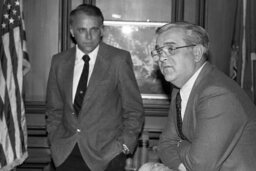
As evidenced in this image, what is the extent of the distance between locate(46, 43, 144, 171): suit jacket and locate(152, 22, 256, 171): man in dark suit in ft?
3.75

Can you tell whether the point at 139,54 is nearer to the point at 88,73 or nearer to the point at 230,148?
the point at 88,73

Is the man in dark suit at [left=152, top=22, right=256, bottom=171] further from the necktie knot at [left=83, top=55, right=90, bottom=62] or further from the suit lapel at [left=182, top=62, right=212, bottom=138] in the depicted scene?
the necktie knot at [left=83, top=55, right=90, bottom=62]

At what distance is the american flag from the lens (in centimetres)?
423

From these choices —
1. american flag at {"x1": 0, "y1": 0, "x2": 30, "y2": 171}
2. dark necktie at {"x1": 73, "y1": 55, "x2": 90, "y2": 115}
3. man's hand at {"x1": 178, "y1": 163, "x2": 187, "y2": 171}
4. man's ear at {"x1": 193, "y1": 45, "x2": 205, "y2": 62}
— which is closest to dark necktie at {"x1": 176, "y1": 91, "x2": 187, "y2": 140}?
man's hand at {"x1": 178, "y1": 163, "x2": 187, "y2": 171}

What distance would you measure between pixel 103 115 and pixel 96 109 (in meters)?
0.08

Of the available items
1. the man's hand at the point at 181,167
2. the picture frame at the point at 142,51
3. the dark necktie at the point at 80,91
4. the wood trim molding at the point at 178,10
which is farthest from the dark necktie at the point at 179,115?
the wood trim molding at the point at 178,10

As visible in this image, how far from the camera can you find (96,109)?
12.4ft

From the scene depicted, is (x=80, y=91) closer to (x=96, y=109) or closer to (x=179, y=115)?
(x=96, y=109)

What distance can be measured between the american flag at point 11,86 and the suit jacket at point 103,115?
0.53 m

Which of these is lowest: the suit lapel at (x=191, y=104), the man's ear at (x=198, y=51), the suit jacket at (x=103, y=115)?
the suit jacket at (x=103, y=115)

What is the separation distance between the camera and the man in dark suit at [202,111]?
7.33ft

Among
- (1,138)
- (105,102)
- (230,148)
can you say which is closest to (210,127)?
(230,148)

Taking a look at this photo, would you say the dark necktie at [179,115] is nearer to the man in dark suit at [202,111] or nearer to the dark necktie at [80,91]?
the man in dark suit at [202,111]

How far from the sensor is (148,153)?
193 inches
